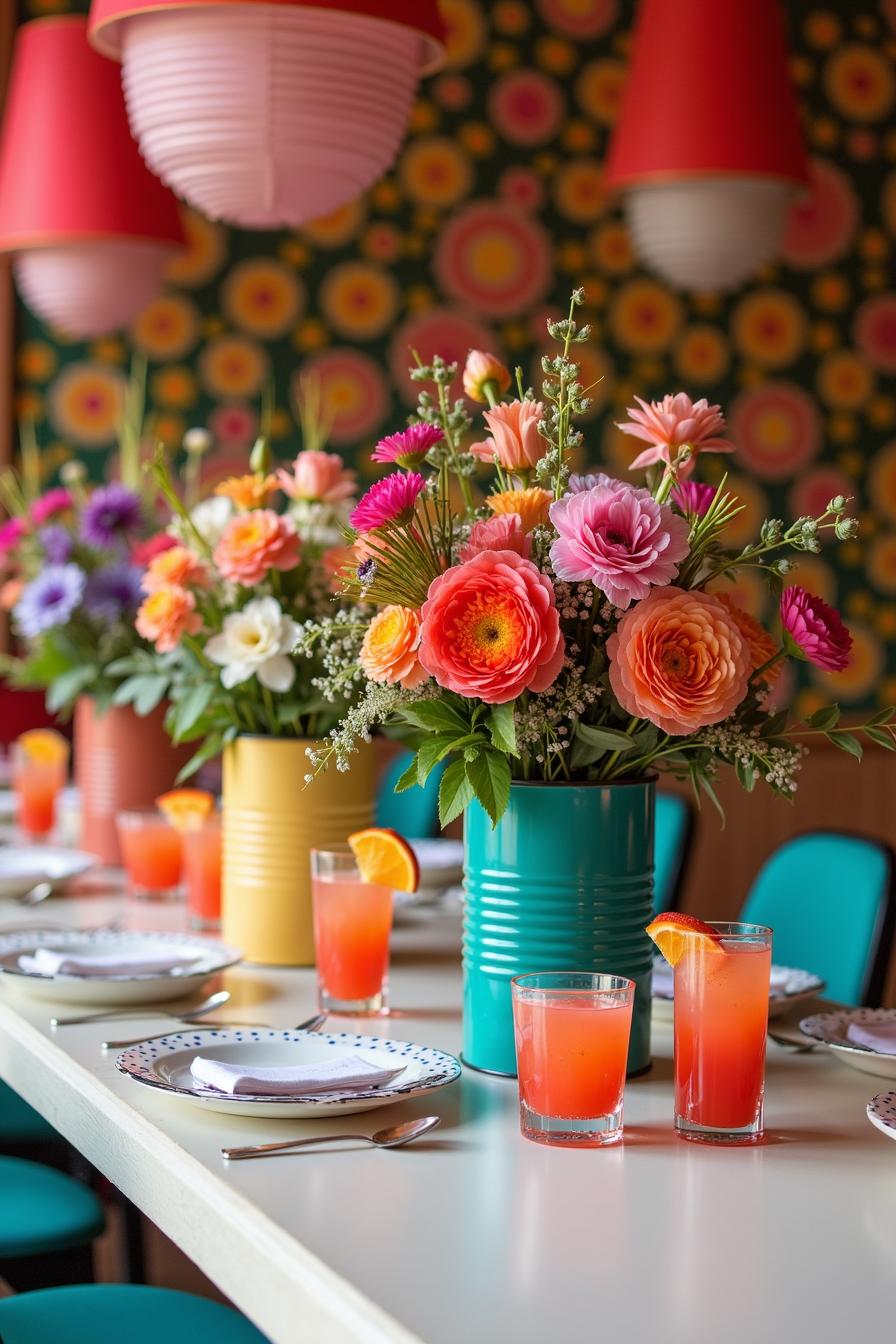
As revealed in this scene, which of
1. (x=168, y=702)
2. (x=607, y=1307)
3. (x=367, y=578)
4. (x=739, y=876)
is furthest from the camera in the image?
(x=739, y=876)

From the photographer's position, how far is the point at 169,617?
68.6 inches

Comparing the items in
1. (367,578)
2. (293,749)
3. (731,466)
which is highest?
(731,466)

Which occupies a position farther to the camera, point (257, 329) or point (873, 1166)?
point (257, 329)

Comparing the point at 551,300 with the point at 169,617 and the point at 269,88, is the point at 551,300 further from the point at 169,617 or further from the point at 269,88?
the point at 169,617

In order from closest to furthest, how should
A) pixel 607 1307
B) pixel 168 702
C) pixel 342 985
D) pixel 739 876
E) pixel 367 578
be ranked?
1. pixel 607 1307
2. pixel 367 578
3. pixel 342 985
4. pixel 168 702
5. pixel 739 876

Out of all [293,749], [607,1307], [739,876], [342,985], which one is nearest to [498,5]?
[739,876]

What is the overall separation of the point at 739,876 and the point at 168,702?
8.99 feet

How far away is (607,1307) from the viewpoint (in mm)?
830

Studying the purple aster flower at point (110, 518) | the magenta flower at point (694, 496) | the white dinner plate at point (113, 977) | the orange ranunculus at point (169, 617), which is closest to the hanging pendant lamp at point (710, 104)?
the purple aster flower at point (110, 518)

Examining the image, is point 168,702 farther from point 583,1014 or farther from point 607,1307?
point 607,1307

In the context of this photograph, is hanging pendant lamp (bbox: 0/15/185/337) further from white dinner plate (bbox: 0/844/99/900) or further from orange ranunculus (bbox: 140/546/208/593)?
orange ranunculus (bbox: 140/546/208/593)

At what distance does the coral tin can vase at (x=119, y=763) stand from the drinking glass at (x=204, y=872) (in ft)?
1.66

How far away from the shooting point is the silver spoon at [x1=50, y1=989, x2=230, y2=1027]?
145 cm

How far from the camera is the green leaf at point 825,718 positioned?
1243 millimetres
